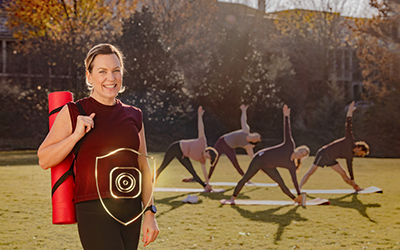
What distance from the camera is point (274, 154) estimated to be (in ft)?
37.9

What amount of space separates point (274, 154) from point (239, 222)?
2205 millimetres

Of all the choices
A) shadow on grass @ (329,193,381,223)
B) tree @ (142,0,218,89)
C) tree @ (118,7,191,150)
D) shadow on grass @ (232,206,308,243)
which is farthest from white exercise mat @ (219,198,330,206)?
tree @ (142,0,218,89)

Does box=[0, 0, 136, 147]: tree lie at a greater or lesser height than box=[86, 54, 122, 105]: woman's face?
greater

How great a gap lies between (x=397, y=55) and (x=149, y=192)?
3043 centimetres

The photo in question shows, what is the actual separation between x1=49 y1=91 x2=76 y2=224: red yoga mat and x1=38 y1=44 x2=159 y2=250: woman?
0.05 metres

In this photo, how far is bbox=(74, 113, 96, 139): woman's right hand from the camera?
318 centimetres

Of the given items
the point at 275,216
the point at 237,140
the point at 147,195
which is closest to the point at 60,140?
the point at 147,195

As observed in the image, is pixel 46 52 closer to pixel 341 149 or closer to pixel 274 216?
pixel 341 149

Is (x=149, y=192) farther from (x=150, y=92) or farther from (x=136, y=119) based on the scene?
(x=150, y=92)

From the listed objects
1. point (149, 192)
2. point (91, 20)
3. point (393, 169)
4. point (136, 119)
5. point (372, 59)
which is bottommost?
point (393, 169)

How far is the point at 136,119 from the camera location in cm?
361

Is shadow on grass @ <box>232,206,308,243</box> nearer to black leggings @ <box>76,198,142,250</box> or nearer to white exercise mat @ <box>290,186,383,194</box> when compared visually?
white exercise mat @ <box>290,186,383,194</box>

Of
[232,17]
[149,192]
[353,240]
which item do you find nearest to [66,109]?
[149,192]

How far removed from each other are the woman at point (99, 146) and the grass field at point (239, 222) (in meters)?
4.38
